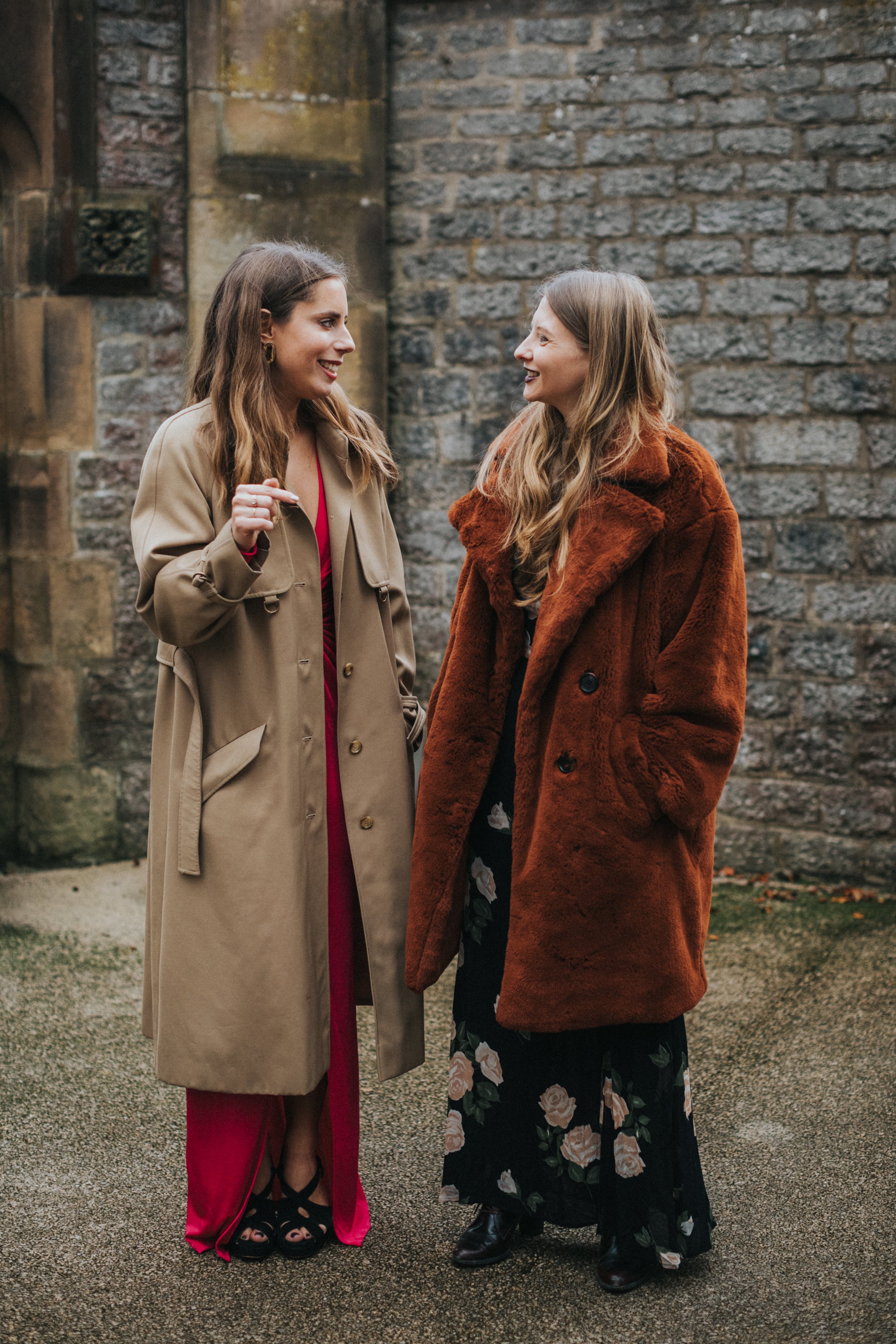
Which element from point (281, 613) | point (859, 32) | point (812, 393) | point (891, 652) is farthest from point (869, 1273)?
point (859, 32)

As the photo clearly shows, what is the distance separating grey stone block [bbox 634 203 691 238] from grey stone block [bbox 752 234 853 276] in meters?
0.31

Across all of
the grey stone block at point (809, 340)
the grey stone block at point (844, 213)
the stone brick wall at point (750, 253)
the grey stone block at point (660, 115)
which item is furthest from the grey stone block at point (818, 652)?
the grey stone block at point (660, 115)

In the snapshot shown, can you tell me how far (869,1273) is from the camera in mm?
2609

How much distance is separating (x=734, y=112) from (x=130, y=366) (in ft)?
9.18

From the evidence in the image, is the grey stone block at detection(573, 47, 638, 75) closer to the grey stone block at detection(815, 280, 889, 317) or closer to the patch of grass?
the grey stone block at detection(815, 280, 889, 317)

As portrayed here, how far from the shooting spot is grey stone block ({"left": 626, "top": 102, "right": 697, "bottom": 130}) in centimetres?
525

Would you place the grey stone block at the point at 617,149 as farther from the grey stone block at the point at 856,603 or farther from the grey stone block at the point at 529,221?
the grey stone block at the point at 856,603

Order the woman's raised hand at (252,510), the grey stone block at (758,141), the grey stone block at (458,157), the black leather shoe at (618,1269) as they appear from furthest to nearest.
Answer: the grey stone block at (458,157) < the grey stone block at (758,141) < the black leather shoe at (618,1269) < the woman's raised hand at (252,510)

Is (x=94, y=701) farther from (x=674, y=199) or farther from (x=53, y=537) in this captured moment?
(x=674, y=199)

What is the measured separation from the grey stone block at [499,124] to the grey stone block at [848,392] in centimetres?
166

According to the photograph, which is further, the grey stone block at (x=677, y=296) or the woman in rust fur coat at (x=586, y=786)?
the grey stone block at (x=677, y=296)

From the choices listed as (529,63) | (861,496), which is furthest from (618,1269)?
(529,63)

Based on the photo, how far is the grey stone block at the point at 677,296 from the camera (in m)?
5.33

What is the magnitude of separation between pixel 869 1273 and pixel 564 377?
196 cm
